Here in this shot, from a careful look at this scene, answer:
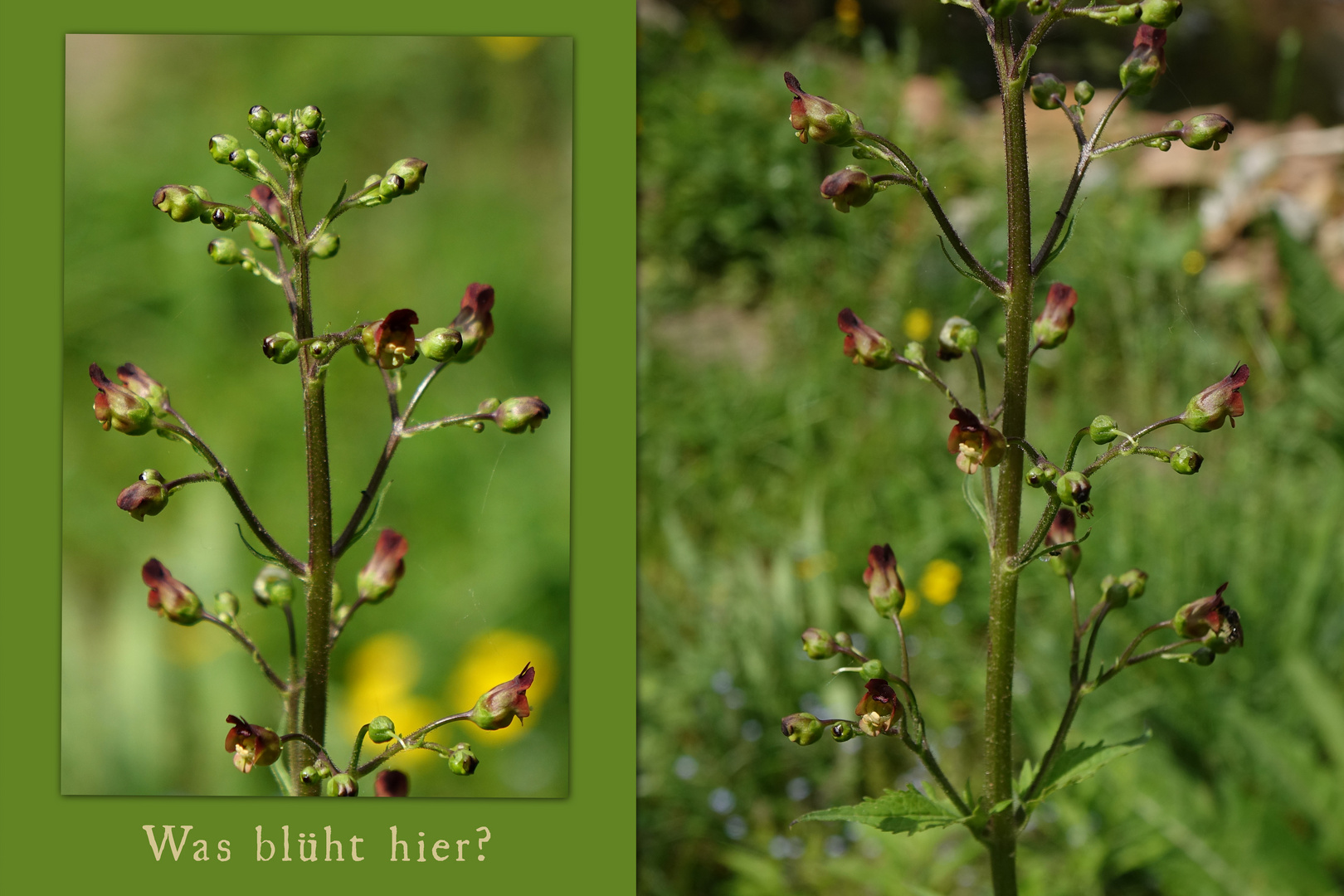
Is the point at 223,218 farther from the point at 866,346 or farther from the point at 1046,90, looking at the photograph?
the point at 1046,90

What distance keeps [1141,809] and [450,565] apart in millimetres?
1191

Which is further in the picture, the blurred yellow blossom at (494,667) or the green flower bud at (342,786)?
the blurred yellow blossom at (494,667)

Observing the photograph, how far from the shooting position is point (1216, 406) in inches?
35.6

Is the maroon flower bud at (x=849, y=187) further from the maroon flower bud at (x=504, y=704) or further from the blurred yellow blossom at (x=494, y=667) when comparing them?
the blurred yellow blossom at (x=494, y=667)

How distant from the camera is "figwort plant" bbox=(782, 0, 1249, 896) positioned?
871 millimetres

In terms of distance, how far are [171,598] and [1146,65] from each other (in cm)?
92

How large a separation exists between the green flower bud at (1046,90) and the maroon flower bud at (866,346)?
220mm

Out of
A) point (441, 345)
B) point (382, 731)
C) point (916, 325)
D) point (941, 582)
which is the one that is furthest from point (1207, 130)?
point (916, 325)

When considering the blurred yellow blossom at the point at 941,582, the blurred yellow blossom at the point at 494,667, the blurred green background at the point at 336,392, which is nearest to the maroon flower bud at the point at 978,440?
the blurred green background at the point at 336,392

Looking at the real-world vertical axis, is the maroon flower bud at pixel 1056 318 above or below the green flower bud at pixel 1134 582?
above

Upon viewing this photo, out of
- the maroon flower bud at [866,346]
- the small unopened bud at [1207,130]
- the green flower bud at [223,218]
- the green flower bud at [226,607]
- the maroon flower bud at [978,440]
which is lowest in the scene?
the green flower bud at [226,607]

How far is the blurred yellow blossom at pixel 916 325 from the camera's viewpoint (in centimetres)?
296

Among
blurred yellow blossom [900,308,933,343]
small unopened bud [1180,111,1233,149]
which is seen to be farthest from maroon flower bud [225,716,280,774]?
blurred yellow blossom [900,308,933,343]

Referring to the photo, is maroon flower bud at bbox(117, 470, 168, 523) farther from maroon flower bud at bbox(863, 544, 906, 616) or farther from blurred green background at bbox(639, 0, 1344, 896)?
blurred green background at bbox(639, 0, 1344, 896)
